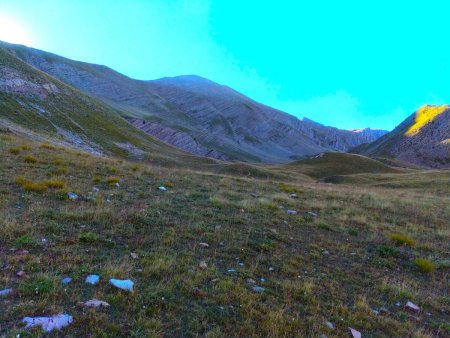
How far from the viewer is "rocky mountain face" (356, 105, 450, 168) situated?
5221 inches

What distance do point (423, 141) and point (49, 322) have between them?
529ft

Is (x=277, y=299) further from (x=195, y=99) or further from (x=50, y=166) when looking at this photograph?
(x=195, y=99)

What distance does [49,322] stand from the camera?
4.97 m

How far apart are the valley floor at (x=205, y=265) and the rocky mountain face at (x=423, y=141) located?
13811 cm

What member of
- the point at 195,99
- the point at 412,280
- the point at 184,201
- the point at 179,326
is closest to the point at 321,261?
the point at 412,280

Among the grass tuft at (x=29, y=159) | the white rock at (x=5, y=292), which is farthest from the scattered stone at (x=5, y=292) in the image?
the grass tuft at (x=29, y=159)

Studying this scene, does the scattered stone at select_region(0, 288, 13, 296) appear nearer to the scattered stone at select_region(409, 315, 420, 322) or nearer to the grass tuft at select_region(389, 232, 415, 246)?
the scattered stone at select_region(409, 315, 420, 322)

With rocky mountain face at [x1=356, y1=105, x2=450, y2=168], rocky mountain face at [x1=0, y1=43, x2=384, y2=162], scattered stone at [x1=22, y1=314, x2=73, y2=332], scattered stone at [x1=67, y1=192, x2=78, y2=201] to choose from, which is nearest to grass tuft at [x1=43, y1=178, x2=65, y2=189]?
scattered stone at [x1=67, y1=192, x2=78, y2=201]

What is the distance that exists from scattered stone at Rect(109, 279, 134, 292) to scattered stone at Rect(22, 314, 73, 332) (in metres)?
1.15

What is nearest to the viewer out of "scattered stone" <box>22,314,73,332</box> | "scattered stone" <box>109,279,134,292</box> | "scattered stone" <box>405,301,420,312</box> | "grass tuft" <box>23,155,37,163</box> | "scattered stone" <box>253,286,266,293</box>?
"scattered stone" <box>22,314,73,332</box>

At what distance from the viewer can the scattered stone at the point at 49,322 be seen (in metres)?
4.88

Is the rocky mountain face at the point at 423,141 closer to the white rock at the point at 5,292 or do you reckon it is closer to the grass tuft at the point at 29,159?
the grass tuft at the point at 29,159

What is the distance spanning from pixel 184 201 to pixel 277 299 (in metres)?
7.98

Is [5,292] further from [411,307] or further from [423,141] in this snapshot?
[423,141]
